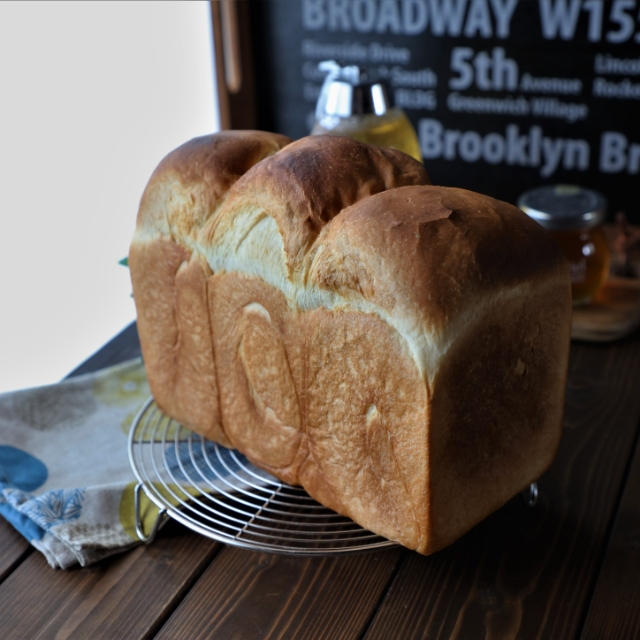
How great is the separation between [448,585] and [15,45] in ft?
3.78

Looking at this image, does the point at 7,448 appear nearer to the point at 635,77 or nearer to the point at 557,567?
the point at 557,567

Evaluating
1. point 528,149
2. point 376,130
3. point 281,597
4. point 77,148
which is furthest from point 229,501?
point 528,149

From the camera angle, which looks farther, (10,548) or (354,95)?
(354,95)

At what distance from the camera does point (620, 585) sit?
2.74ft

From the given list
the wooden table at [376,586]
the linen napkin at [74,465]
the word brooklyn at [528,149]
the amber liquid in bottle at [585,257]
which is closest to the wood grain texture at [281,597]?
the wooden table at [376,586]

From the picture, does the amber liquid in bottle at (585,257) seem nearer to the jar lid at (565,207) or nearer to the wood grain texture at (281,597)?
the jar lid at (565,207)

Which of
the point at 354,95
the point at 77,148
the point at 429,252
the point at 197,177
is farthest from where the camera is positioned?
the point at 77,148

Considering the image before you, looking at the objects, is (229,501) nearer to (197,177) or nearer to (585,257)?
(197,177)

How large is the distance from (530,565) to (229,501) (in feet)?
1.07

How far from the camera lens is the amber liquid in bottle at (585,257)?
4.32ft

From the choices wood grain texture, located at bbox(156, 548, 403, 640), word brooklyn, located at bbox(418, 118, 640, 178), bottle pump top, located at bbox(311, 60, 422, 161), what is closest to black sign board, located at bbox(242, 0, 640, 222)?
word brooklyn, located at bbox(418, 118, 640, 178)

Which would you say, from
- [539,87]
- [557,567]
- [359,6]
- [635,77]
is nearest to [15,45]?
[359,6]

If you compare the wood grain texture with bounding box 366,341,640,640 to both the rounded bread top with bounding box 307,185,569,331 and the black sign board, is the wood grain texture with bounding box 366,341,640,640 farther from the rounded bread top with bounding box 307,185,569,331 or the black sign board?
the black sign board

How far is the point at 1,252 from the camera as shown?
1.55 metres
